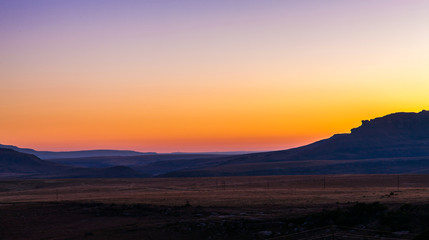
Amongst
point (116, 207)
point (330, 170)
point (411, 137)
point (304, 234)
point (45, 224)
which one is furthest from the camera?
point (411, 137)

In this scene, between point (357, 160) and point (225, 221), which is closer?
point (225, 221)

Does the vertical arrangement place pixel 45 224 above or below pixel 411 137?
below

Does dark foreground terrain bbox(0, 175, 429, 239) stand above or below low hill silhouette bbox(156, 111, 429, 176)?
below

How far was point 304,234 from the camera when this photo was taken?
2684cm

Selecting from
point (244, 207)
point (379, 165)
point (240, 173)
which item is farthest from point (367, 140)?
point (244, 207)

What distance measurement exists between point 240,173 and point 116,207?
369 ft

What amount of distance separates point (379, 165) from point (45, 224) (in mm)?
125750

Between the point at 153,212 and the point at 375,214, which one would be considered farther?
the point at 153,212

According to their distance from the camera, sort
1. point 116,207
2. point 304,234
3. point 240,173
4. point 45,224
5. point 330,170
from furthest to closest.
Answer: point 240,173
point 330,170
point 116,207
point 45,224
point 304,234

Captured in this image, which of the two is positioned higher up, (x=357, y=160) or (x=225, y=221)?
(x=357, y=160)

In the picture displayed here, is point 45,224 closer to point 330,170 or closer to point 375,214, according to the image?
point 375,214

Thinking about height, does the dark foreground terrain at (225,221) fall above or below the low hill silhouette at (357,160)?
below

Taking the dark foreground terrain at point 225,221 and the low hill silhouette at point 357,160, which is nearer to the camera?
the dark foreground terrain at point 225,221

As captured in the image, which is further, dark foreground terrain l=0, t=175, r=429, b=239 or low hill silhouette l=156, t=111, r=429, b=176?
low hill silhouette l=156, t=111, r=429, b=176
